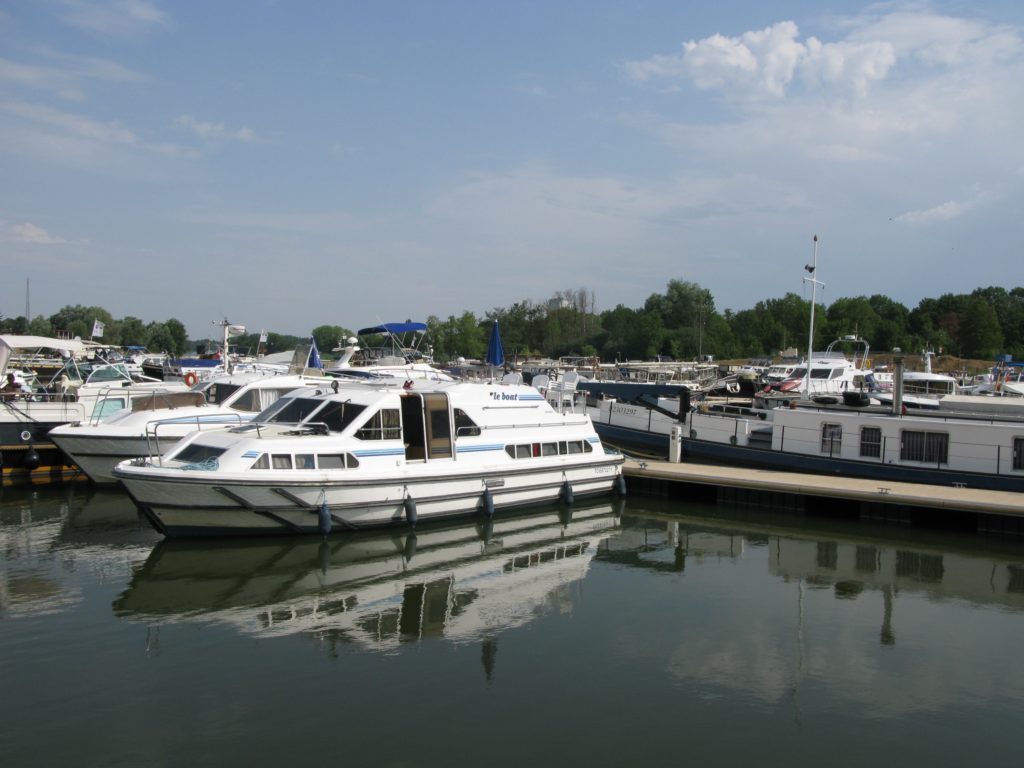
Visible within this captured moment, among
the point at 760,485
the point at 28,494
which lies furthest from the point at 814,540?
the point at 28,494

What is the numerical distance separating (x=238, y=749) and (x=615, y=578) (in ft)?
29.2

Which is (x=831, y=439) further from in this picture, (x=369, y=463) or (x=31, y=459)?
(x=31, y=459)

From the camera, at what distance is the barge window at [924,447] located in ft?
73.3

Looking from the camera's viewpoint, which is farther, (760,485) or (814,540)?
(760,485)

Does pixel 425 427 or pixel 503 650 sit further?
pixel 425 427

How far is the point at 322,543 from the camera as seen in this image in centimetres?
1736

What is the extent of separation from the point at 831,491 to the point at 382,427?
12.2 meters

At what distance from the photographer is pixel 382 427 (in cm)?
1838

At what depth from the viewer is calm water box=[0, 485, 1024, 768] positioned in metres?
9.39

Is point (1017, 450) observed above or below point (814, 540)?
above

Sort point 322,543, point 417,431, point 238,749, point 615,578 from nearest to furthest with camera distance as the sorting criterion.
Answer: point 238,749, point 615,578, point 322,543, point 417,431

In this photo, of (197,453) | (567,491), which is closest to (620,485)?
(567,491)

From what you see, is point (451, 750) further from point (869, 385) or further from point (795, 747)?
point (869, 385)

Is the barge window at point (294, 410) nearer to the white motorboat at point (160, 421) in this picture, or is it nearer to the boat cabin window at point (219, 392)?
the white motorboat at point (160, 421)
